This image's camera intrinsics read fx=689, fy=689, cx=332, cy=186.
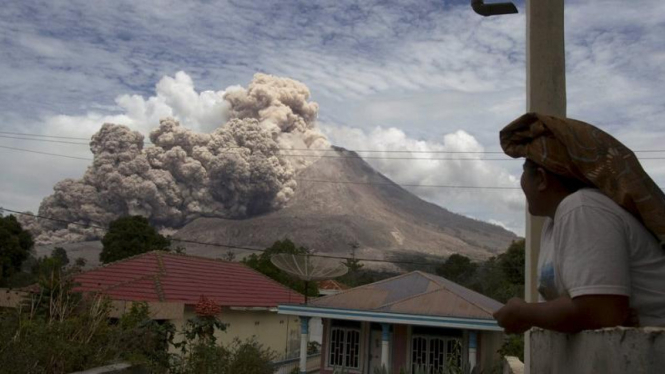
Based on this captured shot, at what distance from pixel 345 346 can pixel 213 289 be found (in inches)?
209

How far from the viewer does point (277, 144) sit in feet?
454

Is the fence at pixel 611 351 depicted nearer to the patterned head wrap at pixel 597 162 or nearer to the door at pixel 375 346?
the patterned head wrap at pixel 597 162

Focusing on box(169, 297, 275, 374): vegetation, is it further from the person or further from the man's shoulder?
the man's shoulder

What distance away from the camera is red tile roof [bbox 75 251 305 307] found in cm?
1959

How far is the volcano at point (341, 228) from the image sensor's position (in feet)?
453

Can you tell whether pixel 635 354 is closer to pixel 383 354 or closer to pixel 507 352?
pixel 507 352

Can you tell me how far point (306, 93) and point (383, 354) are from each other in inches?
5293

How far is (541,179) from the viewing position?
1.49 metres

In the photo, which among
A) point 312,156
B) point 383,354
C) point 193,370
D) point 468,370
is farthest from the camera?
point 312,156

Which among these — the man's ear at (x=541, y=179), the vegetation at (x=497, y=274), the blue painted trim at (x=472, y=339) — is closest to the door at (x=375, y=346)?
the blue painted trim at (x=472, y=339)

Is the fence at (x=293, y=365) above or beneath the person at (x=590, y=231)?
beneath

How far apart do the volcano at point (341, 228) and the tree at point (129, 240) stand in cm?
7095

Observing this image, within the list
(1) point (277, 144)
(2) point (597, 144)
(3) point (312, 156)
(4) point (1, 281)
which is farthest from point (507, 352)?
(3) point (312, 156)

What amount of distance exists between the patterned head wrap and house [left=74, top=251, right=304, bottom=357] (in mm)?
17501
